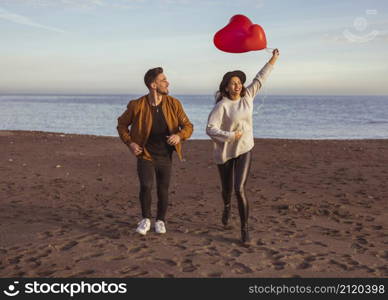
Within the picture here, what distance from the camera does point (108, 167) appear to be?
38.2 ft

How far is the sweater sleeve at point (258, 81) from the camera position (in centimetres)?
528

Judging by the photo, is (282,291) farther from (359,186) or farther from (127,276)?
(359,186)

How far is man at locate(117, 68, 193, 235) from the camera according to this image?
16.9ft

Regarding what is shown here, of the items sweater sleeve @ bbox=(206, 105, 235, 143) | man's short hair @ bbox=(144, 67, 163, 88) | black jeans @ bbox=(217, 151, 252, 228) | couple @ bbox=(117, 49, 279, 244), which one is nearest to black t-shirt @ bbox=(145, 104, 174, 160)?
couple @ bbox=(117, 49, 279, 244)

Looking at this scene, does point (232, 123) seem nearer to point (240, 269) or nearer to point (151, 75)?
point (151, 75)

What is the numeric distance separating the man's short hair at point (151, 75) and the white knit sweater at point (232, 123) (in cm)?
77

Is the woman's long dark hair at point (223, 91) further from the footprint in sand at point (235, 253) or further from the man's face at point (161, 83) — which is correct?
the footprint in sand at point (235, 253)

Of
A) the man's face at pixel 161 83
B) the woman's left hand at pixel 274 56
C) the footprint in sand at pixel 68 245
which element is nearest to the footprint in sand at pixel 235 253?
the footprint in sand at pixel 68 245

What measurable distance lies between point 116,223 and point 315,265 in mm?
2906

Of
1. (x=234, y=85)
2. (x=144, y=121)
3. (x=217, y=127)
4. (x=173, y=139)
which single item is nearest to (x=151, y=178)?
(x=173, y=139)

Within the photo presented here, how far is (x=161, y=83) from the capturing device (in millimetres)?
5109

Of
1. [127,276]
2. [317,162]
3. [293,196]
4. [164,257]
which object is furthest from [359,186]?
[127,276]

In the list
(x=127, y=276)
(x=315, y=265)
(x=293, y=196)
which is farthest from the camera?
(x=293, y=196)

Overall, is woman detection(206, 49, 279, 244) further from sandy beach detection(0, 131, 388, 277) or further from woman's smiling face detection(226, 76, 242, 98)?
sandy beach detection(0, 131, 388, 277)
